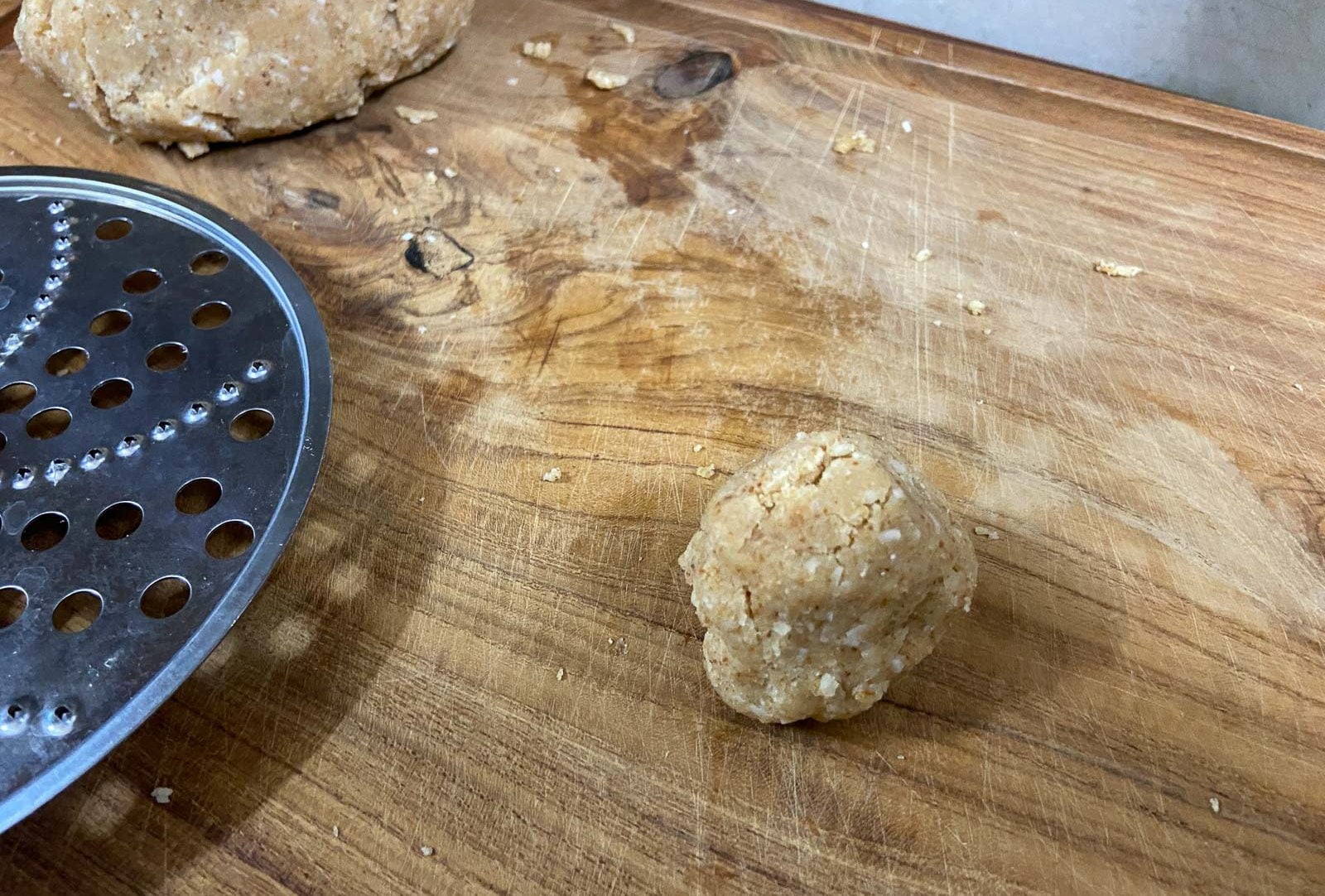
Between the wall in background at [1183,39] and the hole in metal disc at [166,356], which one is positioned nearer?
the hole in metal disc at [166,356]

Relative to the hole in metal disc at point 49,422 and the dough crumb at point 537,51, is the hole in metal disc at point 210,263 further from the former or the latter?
the dough crumb at point 537,51

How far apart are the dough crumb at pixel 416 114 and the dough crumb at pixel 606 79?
11.0 inches

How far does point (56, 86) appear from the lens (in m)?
1.47

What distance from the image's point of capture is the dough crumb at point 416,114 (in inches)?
58.0

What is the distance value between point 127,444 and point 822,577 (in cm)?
79

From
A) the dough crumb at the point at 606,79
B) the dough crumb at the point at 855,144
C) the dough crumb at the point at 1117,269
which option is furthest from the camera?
the dough crumb at the point at 606,79

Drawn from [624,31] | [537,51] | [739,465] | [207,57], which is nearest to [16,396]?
[207,57]

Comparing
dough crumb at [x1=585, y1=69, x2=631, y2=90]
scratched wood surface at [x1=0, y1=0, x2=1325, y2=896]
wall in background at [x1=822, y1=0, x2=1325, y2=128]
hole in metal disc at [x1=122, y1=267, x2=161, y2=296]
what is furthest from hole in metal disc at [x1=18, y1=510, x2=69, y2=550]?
wall in background at [x1=822, y1=0, x2=1325, y2=128]

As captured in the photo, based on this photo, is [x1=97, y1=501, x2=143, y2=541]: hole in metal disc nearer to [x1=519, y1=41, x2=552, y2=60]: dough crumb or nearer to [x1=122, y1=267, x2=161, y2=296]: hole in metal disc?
[x1=122, y1=267, x2=161, y2=296]: hole in metal disc

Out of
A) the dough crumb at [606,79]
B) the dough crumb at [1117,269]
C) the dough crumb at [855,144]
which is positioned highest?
the dough crumb at [606,79]

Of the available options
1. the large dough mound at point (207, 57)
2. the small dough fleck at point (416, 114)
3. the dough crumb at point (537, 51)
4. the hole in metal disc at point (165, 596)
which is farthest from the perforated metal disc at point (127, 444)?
the dough crumb at point (537, 51)

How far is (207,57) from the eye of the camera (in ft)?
4.33

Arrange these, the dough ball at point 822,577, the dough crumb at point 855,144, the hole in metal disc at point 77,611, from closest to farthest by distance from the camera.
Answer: the dough ball at point 822,577 < the hole in metal disc at point 77,611 < the dough crumb at point 855,144

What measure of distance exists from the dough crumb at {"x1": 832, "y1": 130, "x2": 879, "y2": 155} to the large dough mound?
2.41ft
